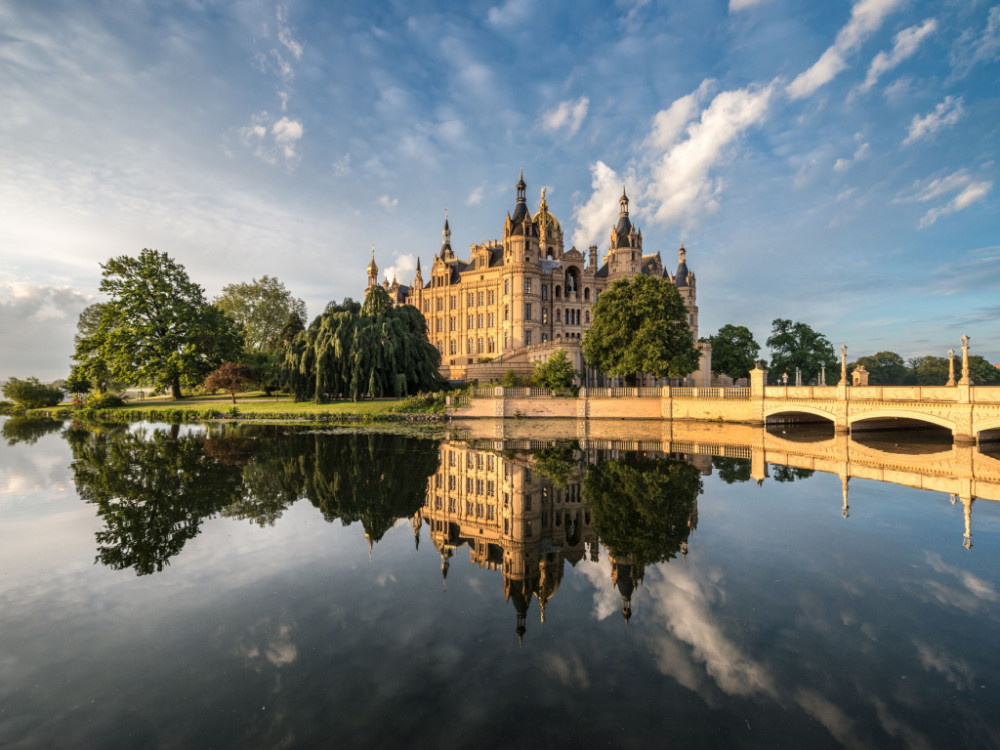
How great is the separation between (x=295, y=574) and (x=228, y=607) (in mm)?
1352

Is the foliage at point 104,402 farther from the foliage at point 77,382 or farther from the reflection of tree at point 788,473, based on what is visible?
the reflection of tree at point 788,473

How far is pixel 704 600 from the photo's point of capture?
7.30 m

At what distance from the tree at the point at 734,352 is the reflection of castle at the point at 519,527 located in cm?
5328

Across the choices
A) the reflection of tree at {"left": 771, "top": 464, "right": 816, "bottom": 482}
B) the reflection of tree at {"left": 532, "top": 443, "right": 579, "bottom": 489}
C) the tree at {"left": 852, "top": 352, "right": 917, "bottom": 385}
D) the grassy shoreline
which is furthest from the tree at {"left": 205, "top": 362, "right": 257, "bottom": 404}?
the tree at {"left": 852, "top": 352, "right": 917, "bottom": 385}

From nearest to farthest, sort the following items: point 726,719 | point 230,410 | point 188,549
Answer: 1. point 726,719
2. point 188,549
3. point 230,410

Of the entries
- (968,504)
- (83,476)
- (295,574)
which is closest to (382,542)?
(295,574)

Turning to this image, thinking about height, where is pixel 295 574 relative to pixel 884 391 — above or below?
below

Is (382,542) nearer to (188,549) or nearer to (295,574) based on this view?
(295,574)

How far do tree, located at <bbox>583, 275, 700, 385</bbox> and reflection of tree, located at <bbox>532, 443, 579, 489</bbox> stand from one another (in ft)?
50.5

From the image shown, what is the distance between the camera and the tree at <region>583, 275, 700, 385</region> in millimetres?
37562

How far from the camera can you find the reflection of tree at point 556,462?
53.6 feet

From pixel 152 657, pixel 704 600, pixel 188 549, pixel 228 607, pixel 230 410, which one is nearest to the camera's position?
pixel 152 657

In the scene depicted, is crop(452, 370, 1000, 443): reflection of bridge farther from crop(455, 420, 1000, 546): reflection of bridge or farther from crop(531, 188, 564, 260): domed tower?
crop(531, 188, 564, 260): domed tower

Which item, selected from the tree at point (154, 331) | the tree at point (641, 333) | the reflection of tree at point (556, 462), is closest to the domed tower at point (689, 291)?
the tree at point (641, 333)
